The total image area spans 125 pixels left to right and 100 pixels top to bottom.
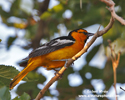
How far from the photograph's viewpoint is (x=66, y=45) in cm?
369

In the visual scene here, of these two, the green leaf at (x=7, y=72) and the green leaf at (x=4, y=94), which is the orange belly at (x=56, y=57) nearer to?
the green leaf at (x=7, y=72)

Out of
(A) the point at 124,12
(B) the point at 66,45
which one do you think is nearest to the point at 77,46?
(B) the point at 66,45

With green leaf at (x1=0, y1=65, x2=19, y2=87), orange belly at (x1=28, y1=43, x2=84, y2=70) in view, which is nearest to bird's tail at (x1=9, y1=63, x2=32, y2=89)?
orange belly at (x1=28, y1=43, x2=84, y2=70)

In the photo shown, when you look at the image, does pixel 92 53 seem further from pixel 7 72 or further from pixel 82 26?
pixel 7 72

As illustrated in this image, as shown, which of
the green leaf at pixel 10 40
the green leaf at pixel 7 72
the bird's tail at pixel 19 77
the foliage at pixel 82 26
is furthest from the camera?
the green leaf at pixel 10 40

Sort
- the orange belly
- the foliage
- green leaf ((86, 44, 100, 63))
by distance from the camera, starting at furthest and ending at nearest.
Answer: green leaf ((86, 44, 100, 63)) → the foliage → the orange belly

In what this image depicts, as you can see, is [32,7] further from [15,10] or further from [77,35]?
[77,35]

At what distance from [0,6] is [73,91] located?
3202 millimetres

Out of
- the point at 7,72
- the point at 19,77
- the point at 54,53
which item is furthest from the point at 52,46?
the point at 7,72

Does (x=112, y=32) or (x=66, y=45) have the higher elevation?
(x=112, y=32)

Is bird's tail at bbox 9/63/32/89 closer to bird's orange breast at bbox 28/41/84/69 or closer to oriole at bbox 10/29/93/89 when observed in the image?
oriole at bbox 10/29/93/89

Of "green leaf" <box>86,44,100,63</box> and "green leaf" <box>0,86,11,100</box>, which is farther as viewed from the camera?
"green leaf" <box>86,44,100,63</box>

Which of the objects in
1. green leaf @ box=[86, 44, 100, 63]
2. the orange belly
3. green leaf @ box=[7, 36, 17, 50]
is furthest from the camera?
green leaf @ box=[7, 36, 17, 50]

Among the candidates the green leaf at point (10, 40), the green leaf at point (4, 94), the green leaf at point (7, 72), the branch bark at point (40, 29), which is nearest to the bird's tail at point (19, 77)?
the green leaf at point (7, 72)
